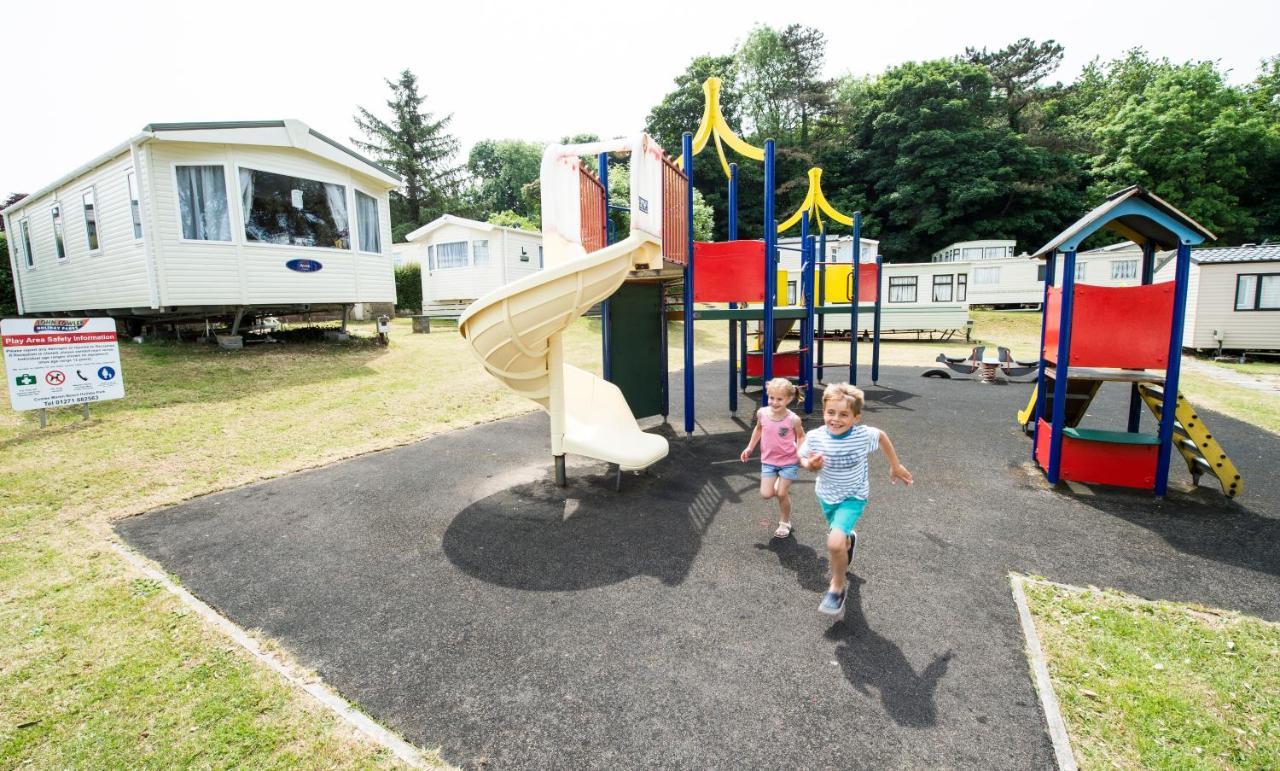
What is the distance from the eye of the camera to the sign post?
6.78 metres

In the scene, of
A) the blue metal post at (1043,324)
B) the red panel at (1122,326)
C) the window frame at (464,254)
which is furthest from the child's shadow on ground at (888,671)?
the window frame at (464,254)

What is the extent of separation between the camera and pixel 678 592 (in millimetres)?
3770

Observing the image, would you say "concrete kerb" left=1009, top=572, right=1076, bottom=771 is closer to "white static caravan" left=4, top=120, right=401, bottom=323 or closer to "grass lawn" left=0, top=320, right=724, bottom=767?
"grass lawn" left=0, top=320, right=724, bottom=767

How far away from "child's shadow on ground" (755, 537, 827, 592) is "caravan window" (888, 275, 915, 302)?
24.6 meters

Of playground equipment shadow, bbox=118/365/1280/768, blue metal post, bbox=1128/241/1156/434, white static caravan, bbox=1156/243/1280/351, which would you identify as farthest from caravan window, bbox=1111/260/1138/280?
blue metal post, bbox=1128/241/1156/434

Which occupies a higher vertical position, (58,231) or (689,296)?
(58,231)

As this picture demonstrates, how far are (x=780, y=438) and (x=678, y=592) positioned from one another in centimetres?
151

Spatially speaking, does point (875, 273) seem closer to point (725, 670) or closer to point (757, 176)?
point (725, 670)

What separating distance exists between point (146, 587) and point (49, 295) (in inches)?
773

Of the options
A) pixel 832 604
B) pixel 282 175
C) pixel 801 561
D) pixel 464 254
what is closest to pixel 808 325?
pixel 801 561

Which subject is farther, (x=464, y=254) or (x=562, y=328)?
(x=464, y=254)

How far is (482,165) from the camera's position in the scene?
70188 mm

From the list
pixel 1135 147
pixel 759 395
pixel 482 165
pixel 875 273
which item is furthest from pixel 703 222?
pixel 482 165

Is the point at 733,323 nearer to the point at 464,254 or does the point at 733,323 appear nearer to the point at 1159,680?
the point at 1159,680
